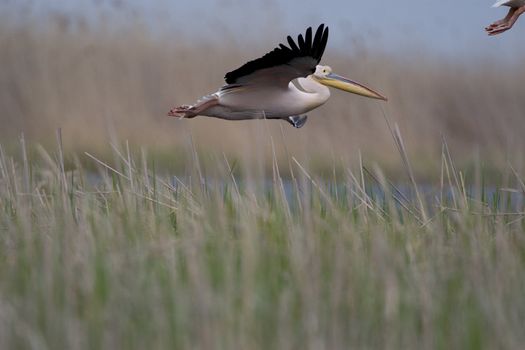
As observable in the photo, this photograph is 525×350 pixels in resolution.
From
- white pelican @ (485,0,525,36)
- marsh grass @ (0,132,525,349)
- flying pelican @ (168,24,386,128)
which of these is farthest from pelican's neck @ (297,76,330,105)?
white pelican @ (485,0,525,36)

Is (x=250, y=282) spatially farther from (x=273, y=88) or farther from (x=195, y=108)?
(x=273, y=88)

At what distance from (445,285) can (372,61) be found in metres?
6.23

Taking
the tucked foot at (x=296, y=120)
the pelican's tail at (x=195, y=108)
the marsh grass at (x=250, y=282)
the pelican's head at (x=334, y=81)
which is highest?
the pelican's head at (x=334, y=81)

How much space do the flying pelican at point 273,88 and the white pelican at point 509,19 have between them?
481 millimetres

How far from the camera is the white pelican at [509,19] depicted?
3713 millimetres

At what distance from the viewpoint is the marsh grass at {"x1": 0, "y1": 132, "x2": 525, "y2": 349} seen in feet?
7.95

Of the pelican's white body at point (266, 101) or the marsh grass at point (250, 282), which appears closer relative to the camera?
the marsh grass at point (250, 282)

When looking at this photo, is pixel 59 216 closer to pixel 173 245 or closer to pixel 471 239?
pixel 173 245

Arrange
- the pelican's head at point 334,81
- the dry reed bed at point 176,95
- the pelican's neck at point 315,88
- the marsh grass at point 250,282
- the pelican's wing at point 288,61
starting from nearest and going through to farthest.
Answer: the marsh grass at point 250,282, the pelican's wing at point 288,61, the pelican's neck at point 315,88, the pelican's head at point 334,81, the dry reed bed at point 176,95

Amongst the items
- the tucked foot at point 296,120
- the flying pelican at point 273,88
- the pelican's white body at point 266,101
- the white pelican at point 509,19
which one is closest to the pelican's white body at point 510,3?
the white pelican at point 509,19

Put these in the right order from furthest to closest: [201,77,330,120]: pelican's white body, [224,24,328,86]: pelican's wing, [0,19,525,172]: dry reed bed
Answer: [0,19,525,172]: dry reed bed, [201,77,330,120]: pelican's white body, [224,24,328,86]: pelican's wing

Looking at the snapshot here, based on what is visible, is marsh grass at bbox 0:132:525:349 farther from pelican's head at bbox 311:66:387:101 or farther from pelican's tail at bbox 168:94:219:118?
pelican's head at bbox 311:66:387:101

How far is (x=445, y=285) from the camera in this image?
282cm

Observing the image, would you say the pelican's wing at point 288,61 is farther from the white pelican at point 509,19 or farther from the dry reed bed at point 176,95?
the dry reed bed at point 176,95
